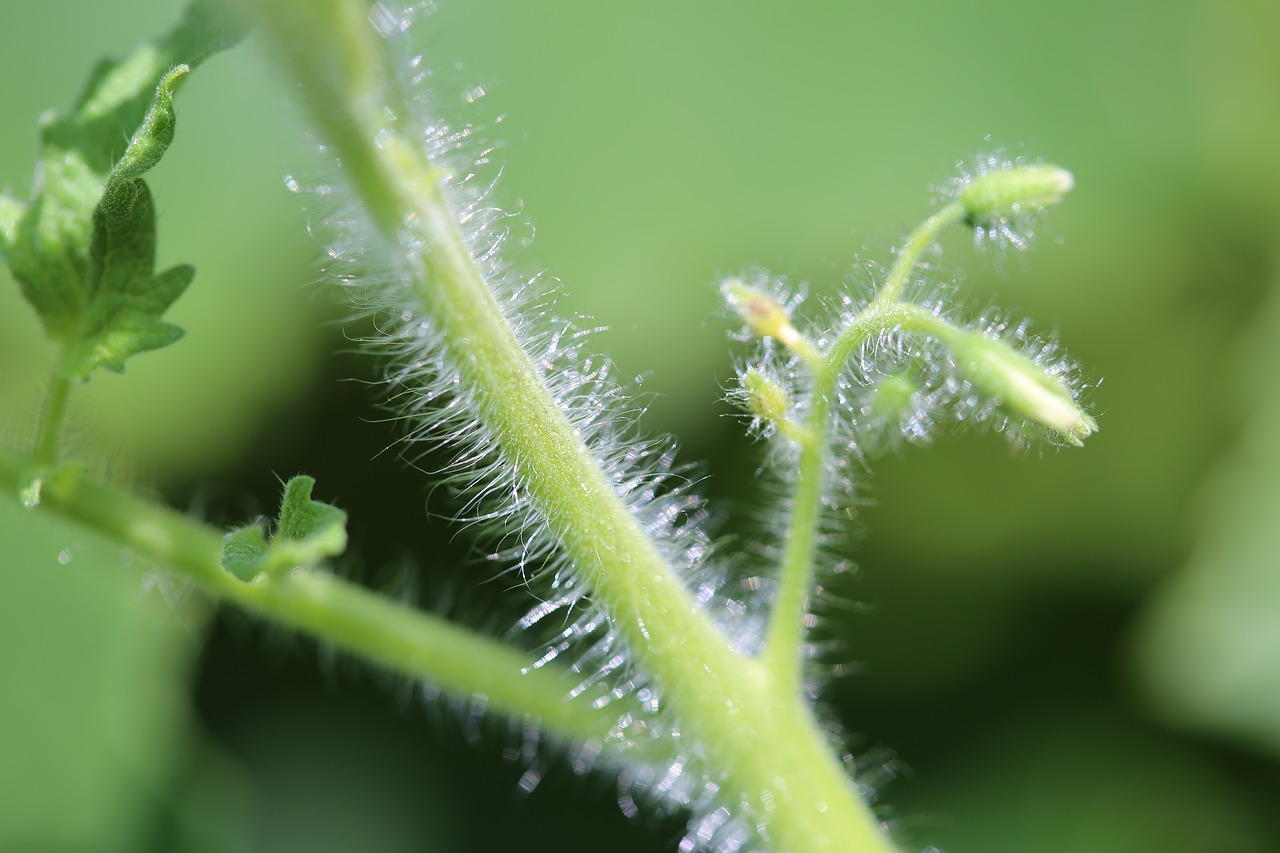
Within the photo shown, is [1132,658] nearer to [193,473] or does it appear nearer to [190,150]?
[193,473]

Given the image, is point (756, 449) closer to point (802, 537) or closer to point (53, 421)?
point (802, 537)

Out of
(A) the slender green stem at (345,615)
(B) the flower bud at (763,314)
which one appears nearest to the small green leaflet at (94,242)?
(A) the slender green stem at (345,615)

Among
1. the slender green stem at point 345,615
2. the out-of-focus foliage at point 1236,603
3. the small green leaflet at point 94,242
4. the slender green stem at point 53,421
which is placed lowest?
the slender green stem at point 345,615

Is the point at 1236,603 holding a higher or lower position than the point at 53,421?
higher

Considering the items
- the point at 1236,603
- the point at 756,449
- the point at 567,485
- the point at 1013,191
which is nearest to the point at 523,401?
the point at 567,485

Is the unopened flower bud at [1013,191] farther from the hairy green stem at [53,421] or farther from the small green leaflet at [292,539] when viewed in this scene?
the hairy green stem at [53,421]

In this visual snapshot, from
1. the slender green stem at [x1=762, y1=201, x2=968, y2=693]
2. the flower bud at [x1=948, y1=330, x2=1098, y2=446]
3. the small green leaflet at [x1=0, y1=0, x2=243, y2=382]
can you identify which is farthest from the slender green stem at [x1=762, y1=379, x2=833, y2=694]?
the small green leaflet at [x1=0, y1=0, x2=243, y2=382]

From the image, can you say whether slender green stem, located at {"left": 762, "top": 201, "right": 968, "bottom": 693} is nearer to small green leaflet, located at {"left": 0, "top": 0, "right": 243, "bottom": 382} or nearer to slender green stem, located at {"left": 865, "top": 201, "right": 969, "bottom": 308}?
slender green stem, located at {"left": 865, "top": 201, "right": 969, "bottom": 308}

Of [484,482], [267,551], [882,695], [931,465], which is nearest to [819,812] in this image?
[484,482]
